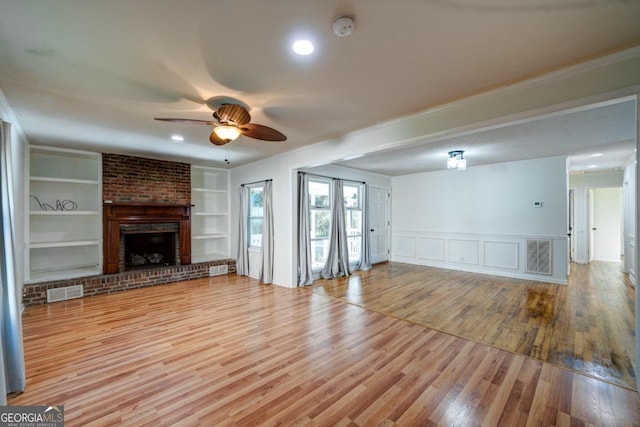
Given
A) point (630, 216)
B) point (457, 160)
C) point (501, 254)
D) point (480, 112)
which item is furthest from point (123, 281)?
point (630, 216)

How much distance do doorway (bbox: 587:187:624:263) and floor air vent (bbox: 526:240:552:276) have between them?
374cm

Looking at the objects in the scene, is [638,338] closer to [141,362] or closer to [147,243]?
[141,362]

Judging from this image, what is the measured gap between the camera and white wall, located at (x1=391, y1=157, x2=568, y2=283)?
5258 mm

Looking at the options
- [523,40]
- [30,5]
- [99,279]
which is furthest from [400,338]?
[99,279]

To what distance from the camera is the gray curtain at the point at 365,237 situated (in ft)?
21.5

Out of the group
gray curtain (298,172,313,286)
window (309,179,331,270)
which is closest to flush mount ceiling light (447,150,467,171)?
window (309,179,331,270)

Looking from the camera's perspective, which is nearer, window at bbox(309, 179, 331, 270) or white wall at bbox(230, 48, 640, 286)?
white wall at bbox(230, 48, 640, 286)

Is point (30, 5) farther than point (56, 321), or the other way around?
point (56, 321)

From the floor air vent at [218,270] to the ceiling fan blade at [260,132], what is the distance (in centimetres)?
409

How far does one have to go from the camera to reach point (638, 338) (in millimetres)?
1977

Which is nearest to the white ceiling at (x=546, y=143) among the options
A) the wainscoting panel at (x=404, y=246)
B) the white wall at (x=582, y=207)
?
the white wall at (x=582, y=207)

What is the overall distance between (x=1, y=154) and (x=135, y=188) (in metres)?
3.51

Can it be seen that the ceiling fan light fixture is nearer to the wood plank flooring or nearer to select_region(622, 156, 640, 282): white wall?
the wood plank flooring

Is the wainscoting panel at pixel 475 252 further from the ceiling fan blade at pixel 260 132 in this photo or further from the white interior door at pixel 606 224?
the ceiling fan blade at pixel 260 132
